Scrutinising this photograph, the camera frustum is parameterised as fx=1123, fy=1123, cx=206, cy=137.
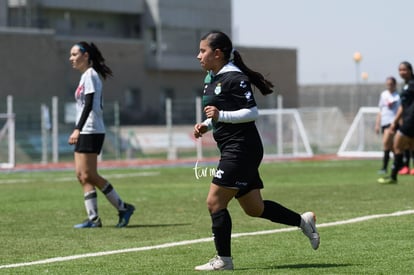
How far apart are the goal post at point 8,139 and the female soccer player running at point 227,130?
22.3m

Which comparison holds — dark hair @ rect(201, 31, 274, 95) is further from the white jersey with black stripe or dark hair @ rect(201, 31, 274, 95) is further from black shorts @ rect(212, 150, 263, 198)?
the white jersey with black stripe

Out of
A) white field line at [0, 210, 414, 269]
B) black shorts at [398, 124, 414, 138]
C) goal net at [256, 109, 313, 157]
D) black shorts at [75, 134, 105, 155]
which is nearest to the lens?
white field line at [0, 210, 414, 269]

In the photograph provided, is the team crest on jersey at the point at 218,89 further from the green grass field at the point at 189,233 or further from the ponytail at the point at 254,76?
the green grass field at the point at 189,233

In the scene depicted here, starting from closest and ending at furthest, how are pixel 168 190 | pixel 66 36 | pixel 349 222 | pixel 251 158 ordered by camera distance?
pixel 251 158, pixel 349 222, pixel 168 190, pixel 66 36

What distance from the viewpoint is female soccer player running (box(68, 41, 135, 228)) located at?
41.2 feet

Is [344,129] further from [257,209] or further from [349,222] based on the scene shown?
[257,209]

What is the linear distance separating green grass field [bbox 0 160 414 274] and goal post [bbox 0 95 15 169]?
1054cm

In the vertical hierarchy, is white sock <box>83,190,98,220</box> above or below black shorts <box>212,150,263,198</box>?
below

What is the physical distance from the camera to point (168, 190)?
1908 cm

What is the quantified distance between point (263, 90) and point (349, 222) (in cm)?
382

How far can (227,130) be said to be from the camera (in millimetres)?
8898

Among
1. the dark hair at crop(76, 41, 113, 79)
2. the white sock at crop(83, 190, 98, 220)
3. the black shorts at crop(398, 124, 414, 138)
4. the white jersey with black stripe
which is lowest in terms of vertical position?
the white sock at crop(83, 190, 98, 220)

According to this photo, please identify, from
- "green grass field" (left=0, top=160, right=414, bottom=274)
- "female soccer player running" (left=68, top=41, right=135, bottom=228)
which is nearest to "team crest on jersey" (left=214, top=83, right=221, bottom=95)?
"green grass field" (left=0, top=160, right=414, bottom=274)

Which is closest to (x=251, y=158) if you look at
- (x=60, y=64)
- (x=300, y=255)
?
(x=300, y=255)
